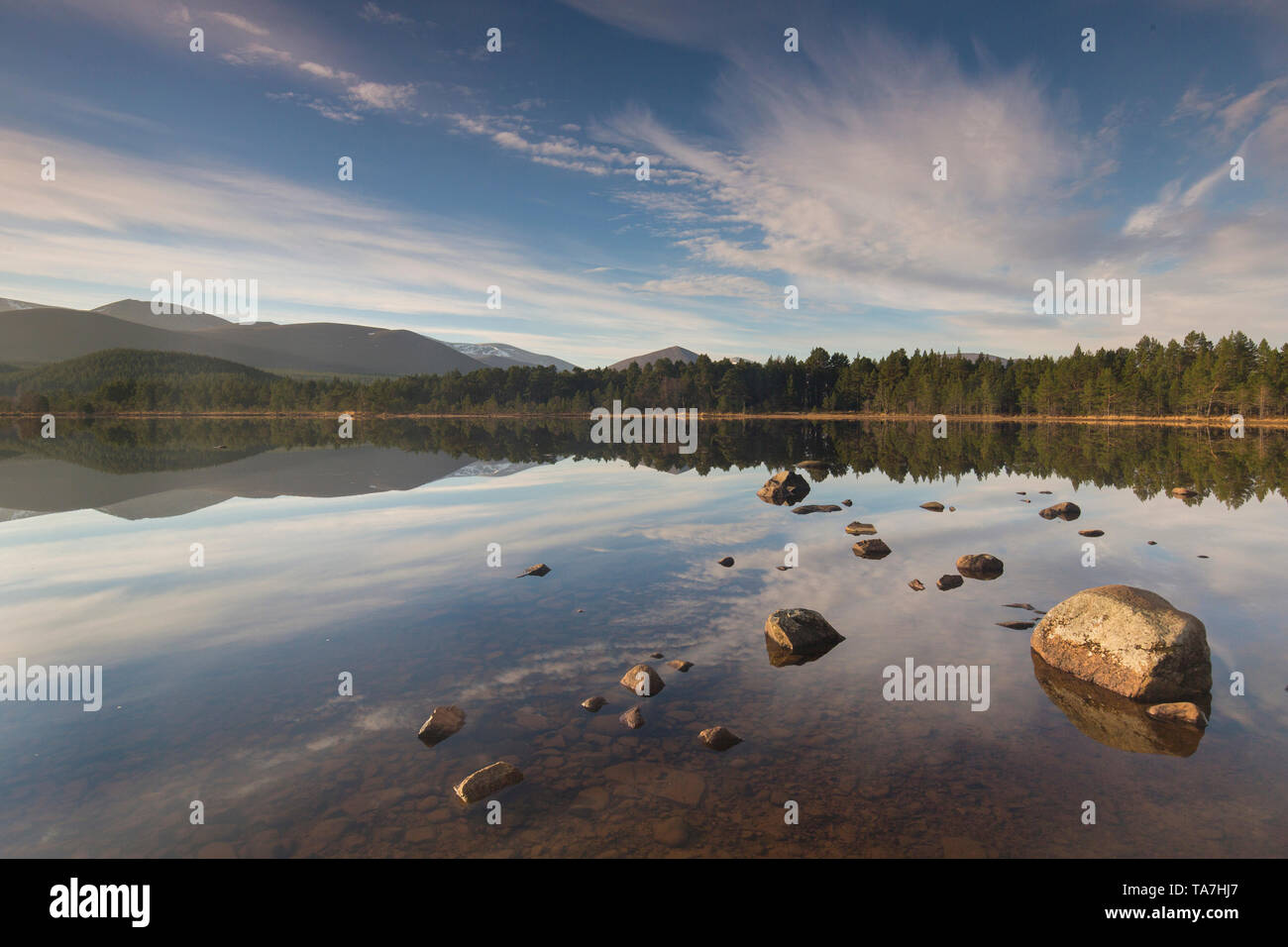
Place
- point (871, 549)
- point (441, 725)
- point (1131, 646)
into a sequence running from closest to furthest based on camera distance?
1. point (441, 725)
2. point (1131, 646)
3. point (871, 549)

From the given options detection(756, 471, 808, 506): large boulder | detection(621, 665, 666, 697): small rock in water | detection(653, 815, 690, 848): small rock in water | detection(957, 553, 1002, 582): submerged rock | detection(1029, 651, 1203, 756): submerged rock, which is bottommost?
detection(653, 815, 690, 848): small rock in water

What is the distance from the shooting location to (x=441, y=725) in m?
11.3

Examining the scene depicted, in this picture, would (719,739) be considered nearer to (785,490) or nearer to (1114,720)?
(1114,720)

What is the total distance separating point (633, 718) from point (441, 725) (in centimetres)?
360

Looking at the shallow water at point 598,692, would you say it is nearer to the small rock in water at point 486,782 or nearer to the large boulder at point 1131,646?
the small rock in water at point 486,782

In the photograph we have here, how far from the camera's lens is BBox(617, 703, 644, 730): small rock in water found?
11471 millimetres

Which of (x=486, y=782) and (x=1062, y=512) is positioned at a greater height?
(x=1062, y=512)

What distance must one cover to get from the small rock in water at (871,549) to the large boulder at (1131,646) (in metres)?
9.95

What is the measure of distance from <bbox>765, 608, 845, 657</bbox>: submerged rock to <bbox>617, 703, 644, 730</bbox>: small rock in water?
5069mm

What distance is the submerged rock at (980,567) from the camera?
22094 mm

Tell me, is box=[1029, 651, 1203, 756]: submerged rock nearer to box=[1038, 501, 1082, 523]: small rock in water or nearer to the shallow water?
the shallow water

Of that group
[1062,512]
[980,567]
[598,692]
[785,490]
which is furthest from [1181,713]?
[785,490]

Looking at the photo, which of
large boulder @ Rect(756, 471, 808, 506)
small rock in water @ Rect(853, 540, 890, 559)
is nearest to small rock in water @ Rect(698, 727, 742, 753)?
small rock in water @ Rect(853, 540, 890, 559)

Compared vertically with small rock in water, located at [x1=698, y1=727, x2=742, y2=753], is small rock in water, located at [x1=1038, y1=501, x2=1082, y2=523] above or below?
above
